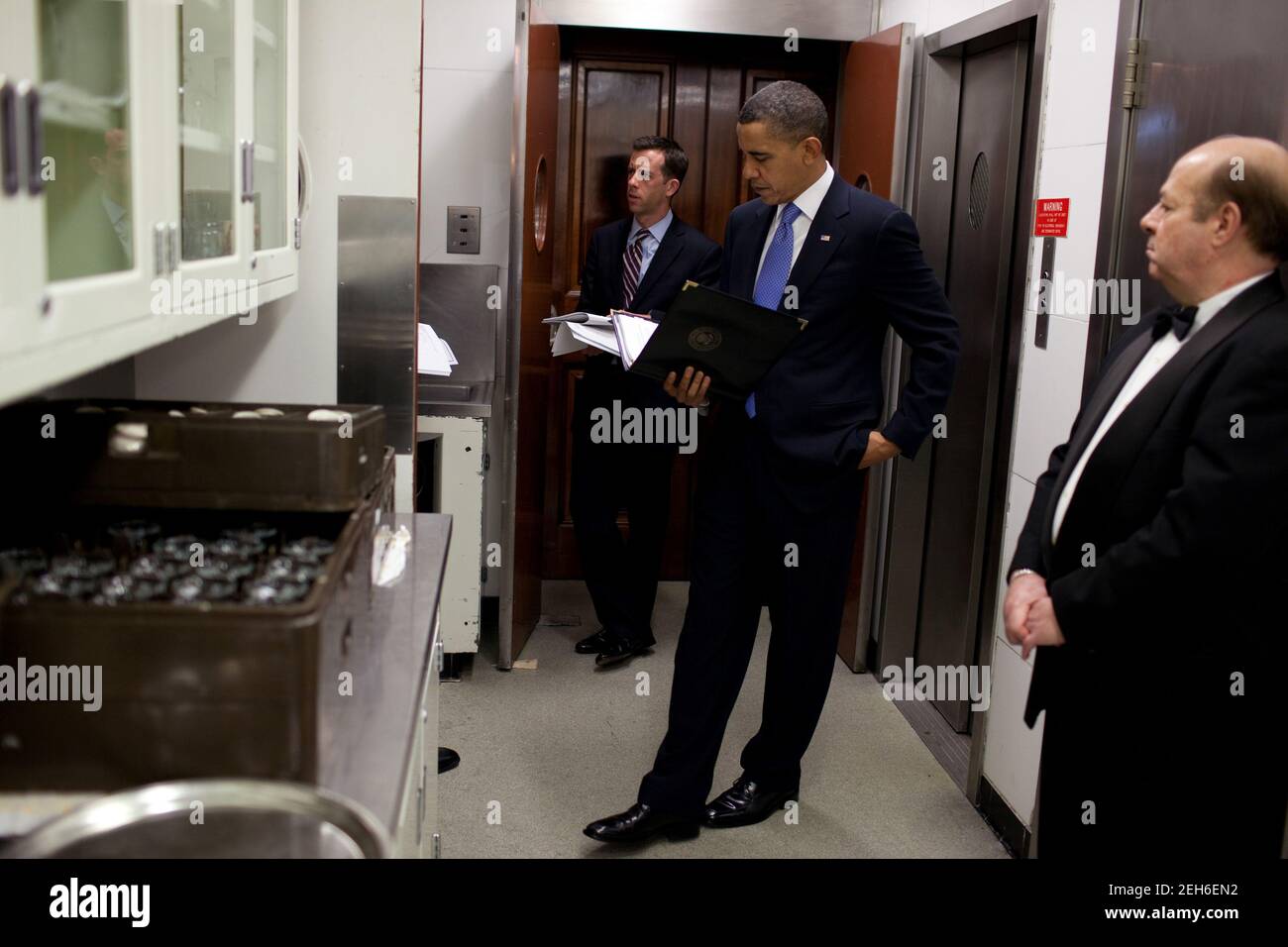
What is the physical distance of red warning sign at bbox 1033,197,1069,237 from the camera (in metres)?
2.65

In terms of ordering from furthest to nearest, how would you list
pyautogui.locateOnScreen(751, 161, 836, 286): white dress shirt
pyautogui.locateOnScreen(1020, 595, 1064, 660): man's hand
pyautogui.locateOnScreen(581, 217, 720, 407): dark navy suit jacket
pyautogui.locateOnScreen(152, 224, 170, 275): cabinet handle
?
pyautogui.locateOnScreen(581, 217, 720, 407): dark navy suit jacket, pyautogui.locateOnScreen(751, 161, 836, 286): white dress shirt, pyautogui.locateOnScreen(1020, 595, 1064, 660): man's hand, pyautogui.locateOnScreen(152, 224, 170, 275): cabinet handle

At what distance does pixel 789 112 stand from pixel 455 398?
5.12 ft

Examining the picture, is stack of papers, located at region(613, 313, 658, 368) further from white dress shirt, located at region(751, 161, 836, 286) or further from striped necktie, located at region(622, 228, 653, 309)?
striped necktie, located at region(622, 228, 653, 309)

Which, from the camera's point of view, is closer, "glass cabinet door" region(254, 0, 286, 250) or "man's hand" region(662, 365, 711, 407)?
"glass cabinet door" region(254, 0, 286, 250)

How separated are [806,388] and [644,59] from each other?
2251 millimetres

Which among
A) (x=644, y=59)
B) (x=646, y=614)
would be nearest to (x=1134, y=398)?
(x=646, y=614)

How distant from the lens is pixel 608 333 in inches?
111

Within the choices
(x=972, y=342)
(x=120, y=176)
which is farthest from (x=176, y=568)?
(x=972, y=342)

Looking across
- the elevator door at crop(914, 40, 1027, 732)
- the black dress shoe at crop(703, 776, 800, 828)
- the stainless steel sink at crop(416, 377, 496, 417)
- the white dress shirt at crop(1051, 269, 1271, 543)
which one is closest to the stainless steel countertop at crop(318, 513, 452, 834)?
the white dress shirt at crop(1051, 269, 1271, 543)

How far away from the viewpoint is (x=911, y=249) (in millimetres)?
2572

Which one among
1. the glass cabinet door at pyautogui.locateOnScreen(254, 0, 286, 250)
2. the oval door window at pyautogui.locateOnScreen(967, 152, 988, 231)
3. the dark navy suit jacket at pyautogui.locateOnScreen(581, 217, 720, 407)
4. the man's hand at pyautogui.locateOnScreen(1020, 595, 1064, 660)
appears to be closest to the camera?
the man's hand at pyautogui.locateOnScreen(1020, 595, 1064, 660)

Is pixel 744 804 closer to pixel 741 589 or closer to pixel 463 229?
pixel 741 589

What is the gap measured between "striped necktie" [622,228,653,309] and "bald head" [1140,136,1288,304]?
2245mm

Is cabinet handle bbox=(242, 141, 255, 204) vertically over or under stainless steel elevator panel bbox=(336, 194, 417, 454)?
over
